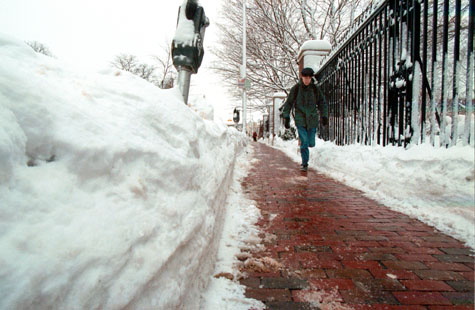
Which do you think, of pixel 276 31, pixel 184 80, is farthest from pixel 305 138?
pixel 276 31

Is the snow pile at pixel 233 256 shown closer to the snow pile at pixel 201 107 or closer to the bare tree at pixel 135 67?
the snow pile at pixel 201 107

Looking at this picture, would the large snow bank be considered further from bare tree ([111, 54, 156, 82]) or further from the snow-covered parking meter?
bare tree ([111, 54, 156, 82])

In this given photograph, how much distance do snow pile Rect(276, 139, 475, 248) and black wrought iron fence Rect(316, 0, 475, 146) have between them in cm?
17

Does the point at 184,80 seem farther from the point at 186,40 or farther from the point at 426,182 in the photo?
the point at 426,182

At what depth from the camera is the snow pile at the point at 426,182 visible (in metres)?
2.15

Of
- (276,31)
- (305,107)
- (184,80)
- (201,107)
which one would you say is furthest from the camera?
(276,31)

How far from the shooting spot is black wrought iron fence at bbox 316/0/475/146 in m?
2.38

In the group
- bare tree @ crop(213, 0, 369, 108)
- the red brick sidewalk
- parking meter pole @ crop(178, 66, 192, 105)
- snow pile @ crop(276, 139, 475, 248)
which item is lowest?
the red brick sidewalk

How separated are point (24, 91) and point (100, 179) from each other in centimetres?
36

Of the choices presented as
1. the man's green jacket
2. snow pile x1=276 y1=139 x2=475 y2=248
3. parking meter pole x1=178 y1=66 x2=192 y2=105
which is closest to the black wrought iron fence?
snow pile x1=276 y1=139 x2=475 y2=248

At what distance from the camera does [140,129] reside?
1177mm

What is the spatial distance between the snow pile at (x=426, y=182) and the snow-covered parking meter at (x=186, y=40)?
238 cm

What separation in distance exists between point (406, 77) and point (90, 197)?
353 centimetres

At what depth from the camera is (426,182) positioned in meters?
2.53
